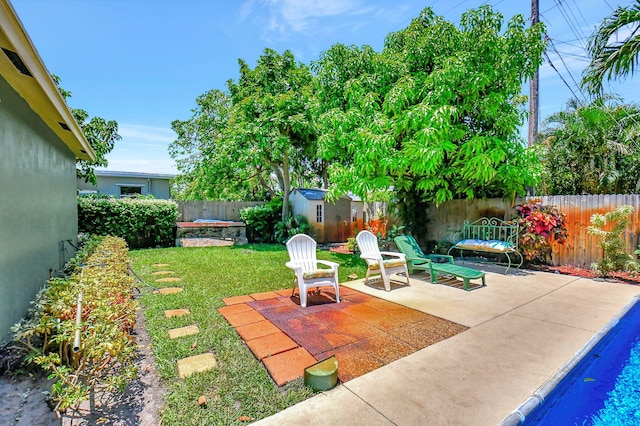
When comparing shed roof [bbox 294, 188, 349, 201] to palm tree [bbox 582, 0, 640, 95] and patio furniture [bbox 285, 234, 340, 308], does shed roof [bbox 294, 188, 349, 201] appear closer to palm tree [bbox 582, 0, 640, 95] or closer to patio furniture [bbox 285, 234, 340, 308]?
patio furniture [bbox 285, 234, 340, 308]

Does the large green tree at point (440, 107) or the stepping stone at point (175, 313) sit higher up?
the large green tree at point (440, 107)

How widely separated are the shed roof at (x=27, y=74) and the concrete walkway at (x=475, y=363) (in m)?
3.60

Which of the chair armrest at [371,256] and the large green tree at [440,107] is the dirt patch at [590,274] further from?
the chair armrest at [371,256]

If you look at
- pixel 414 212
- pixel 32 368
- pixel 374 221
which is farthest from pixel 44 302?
pixel 374 221

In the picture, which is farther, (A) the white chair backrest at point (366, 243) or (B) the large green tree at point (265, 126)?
(B) the large green tree at point (265, 126)

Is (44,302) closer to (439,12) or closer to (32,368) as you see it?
(32,368)

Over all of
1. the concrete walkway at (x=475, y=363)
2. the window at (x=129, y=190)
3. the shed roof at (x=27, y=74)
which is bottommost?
the concrete walkway at (x=475, y=363)

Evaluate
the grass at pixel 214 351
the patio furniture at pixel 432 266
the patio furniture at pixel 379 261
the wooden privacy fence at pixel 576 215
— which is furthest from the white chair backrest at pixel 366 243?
the wooden privacy fence at pixel 576 215

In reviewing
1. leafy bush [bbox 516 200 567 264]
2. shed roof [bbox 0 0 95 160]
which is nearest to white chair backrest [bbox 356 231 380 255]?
leafy bush [bbox 516 200 567 264]

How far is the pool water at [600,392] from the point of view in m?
2.62

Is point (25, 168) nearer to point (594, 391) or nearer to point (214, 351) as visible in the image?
point (214, 351)

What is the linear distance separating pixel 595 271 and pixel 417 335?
19.4ft

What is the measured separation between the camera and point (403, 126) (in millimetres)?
7223

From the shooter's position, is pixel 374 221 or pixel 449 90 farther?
pixel 374 221
